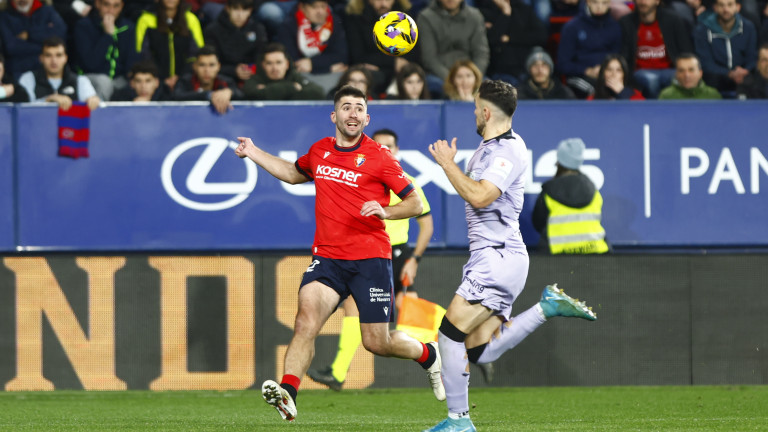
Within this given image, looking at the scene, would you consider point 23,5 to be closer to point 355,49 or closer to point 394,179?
point 355,49

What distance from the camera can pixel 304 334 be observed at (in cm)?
732

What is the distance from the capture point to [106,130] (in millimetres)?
11438

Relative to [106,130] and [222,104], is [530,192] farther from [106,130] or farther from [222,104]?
[106,130]

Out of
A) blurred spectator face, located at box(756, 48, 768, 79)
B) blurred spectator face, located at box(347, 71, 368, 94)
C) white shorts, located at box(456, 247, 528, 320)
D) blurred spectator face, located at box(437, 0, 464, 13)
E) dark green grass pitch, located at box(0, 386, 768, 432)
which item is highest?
blurred spectator face, located at box(437, 0, 464, 13)

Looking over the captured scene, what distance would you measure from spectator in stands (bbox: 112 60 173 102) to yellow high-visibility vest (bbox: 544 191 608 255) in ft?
12.9

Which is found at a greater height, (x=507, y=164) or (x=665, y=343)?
(x=507, y=164)

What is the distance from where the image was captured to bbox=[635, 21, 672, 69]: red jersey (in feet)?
44.0

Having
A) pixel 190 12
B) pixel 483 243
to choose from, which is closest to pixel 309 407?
pixel 483 243

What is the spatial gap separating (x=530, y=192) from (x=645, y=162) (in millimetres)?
1147

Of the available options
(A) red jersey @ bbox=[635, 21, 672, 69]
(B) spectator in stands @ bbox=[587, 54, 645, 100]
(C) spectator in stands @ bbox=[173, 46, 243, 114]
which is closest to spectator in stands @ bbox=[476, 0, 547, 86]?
(A) red jersey @ bbox=[635, 21, 672, 69]

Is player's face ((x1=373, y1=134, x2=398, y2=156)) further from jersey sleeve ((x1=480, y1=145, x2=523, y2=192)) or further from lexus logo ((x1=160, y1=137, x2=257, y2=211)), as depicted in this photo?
jersey sleeve ((x1=480, y1=145, x2=523, y2=192))

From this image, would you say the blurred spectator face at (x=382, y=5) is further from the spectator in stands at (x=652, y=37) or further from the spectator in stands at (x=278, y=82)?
the spectator in stands at (x=652, y=37)

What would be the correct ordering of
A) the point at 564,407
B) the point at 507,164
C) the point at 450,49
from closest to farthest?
1. the point at 507,164
2. the point at 564,407
3. the point at 450,49

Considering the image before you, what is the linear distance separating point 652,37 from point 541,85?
1940mm
